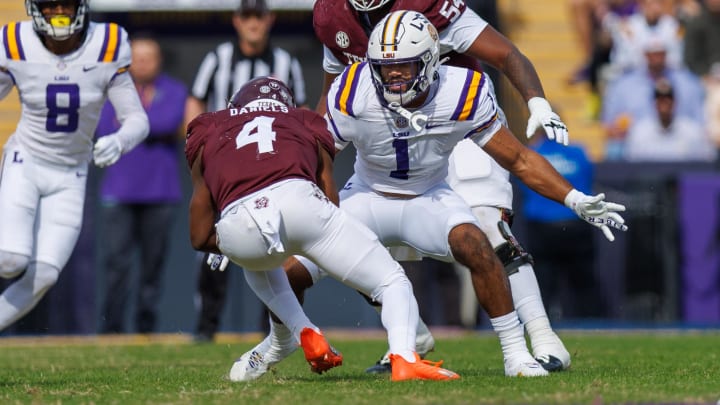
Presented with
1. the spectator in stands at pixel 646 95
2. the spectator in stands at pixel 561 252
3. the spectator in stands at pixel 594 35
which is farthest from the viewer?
the spectator in stands at pixel 594 35

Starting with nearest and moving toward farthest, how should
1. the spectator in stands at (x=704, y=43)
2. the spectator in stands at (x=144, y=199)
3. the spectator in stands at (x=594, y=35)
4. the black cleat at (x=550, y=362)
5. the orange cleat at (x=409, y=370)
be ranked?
the orange cleat at (x=409, y=370), the black cleat at (x=550, y=362), the spectator in stands at (x=144, y=199), the spectator in stands at (x=704, y=43), the spectator in stands at (x=594, y=35)

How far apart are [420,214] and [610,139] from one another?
22.3ft

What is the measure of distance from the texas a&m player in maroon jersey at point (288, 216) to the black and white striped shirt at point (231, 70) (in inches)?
165

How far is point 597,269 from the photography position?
11375 millimetres

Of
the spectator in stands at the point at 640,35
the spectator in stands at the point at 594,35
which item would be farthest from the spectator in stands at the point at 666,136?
the spectator in stands at the point at 594,35

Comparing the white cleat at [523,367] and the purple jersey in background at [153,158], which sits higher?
the purple jersey in background at [153,158]

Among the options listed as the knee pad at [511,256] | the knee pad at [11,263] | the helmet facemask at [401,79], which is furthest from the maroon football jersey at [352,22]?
the knee pad at [11,263]

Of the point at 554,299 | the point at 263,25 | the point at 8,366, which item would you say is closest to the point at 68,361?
the point at 8,366

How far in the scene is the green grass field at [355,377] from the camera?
5.09 meters

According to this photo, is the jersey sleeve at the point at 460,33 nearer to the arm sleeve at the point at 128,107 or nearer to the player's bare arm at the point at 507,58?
the player's bare arm at the point at 507,58

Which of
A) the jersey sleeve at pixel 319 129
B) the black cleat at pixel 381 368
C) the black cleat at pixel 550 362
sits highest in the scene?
the jersey sleeve at pixel 319 129

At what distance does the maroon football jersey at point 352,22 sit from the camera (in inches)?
271

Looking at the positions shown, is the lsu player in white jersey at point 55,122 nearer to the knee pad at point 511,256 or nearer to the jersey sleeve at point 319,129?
the jersey sleeve at point 319,129

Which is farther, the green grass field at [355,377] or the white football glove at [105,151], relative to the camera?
the white football glove at [105,151]
